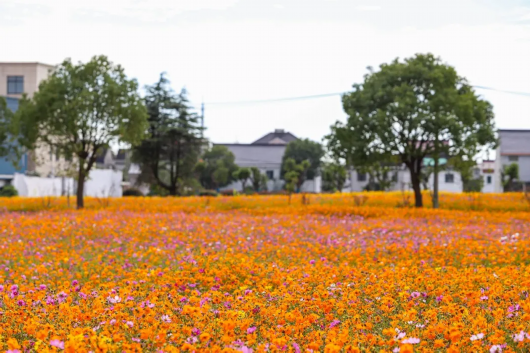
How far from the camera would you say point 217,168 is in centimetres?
7206

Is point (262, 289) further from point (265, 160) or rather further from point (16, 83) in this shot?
point (265, 160)

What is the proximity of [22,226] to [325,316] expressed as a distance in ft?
44.9

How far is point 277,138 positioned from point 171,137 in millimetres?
52623

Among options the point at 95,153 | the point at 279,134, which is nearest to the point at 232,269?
the point at 95,153

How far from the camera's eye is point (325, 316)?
5973mm

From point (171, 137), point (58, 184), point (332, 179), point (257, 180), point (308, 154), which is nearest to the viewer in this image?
point (171, 137)

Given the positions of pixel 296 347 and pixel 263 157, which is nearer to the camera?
pixel 296 347

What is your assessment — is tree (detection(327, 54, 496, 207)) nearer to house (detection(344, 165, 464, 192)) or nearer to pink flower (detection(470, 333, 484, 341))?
pink flower (detection(470, 333, 484, 341))

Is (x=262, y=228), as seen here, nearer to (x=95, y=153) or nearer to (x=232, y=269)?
(x=232, y=269)

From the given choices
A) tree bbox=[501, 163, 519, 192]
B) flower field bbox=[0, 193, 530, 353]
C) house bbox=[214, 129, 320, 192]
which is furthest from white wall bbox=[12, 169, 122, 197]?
tree bbox=[501, 163, 519, 192]

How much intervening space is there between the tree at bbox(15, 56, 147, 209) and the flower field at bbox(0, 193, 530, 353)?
12932 millimetres

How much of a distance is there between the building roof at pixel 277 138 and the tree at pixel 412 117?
66.8 m

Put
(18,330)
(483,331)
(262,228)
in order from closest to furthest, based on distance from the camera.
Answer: (483,331) < (18,330) < (262,228)

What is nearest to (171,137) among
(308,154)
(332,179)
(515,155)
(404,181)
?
(332,179)
